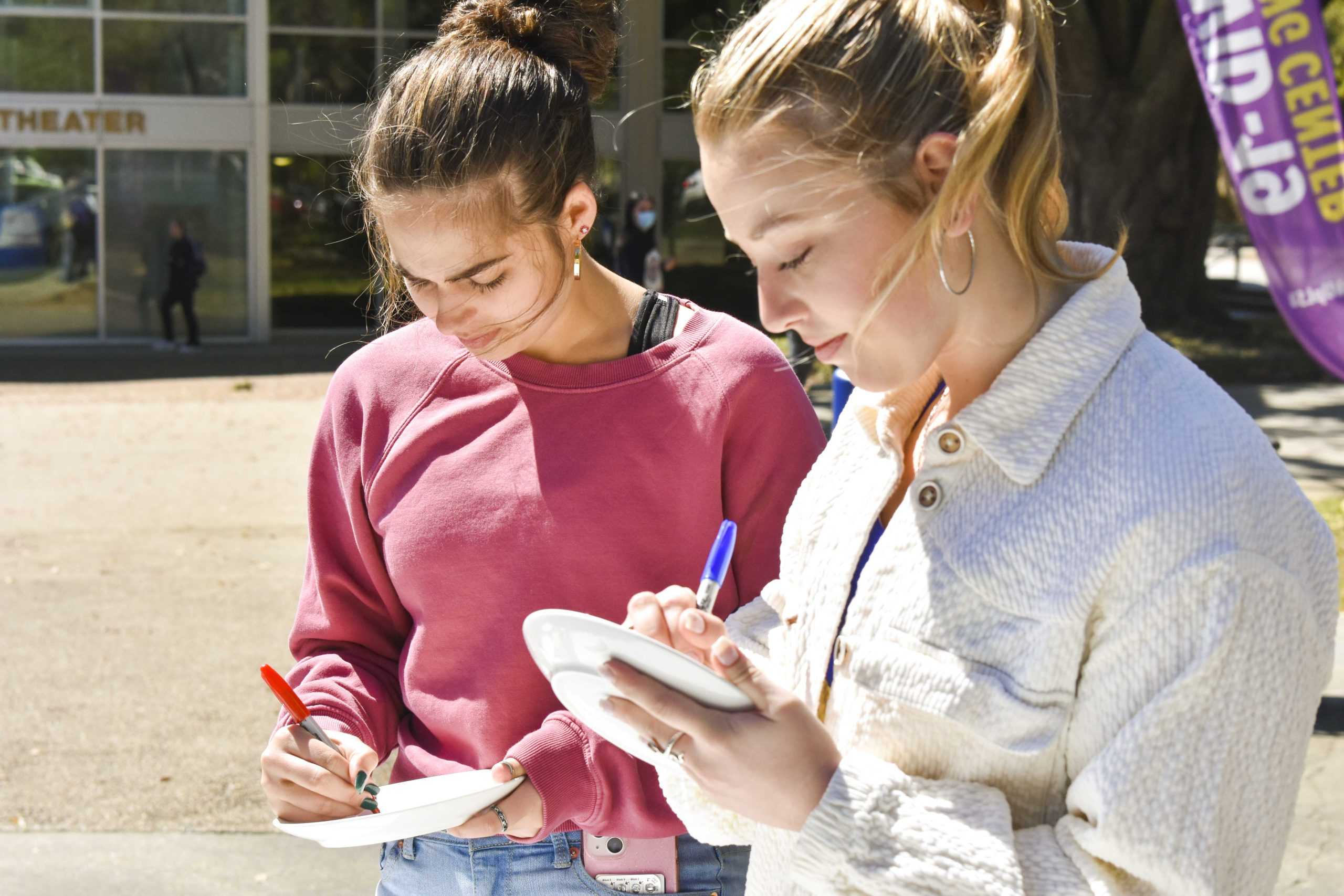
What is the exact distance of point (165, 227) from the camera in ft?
62.7

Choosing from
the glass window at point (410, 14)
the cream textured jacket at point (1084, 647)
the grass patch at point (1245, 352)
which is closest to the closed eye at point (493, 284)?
the cream textured jacket at point (1084, 647)

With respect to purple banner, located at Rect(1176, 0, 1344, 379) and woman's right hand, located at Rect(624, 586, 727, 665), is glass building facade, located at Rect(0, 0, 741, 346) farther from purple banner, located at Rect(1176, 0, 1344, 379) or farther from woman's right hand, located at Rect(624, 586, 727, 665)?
woman's right hand, located at Rect(624, 586, 727, 665)

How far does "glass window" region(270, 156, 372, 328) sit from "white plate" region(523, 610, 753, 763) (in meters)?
18.6

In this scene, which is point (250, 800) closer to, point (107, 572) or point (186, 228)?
point (107, 572)

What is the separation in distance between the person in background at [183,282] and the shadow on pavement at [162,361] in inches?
9.1

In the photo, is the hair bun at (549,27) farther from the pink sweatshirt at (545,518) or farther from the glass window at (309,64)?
the glass window at (309,64)

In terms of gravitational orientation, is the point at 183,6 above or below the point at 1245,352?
above

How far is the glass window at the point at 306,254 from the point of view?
19672mm

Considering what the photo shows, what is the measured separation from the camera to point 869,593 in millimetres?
1384

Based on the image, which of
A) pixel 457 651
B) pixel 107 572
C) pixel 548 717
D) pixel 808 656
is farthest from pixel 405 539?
pixel 107 572

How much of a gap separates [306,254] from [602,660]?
19.5 meters

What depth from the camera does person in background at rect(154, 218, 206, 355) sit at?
18125 millimetres

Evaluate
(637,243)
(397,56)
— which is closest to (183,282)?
(637,243)

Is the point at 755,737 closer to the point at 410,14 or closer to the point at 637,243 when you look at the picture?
the point at 637,243
